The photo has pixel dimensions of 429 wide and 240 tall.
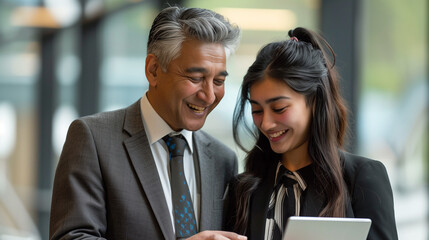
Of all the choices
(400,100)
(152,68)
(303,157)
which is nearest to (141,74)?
(400,100)

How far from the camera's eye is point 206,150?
2545 mm

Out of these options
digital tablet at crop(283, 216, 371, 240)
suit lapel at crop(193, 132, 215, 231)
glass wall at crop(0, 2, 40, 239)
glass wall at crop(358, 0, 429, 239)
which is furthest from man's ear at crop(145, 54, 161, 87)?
glass wall at crop(0, 2, 40, 239)

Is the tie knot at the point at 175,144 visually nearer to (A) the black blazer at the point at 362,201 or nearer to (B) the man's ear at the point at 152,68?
(B) the man's ear at the point at 152,68

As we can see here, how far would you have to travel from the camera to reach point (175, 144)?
7.96 ft

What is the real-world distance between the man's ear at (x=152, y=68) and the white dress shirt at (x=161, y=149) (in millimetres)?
81

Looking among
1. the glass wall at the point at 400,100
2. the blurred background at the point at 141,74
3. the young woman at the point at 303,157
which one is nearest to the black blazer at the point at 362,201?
the young woman at the point at 303,157

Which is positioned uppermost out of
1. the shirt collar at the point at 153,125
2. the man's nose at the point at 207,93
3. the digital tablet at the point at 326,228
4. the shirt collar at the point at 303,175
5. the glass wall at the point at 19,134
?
the man's nose at the point at 207,93

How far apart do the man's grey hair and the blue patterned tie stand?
300mm

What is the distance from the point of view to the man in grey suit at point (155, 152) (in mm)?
2238

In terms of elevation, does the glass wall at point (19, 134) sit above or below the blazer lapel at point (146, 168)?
below

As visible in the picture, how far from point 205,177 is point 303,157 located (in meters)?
0.36

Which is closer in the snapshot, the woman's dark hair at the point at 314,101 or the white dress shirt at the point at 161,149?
the woman's dark hair at the point at 314,101

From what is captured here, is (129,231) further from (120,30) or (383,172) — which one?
(120,30)

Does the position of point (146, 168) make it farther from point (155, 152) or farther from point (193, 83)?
point (193, 83)
